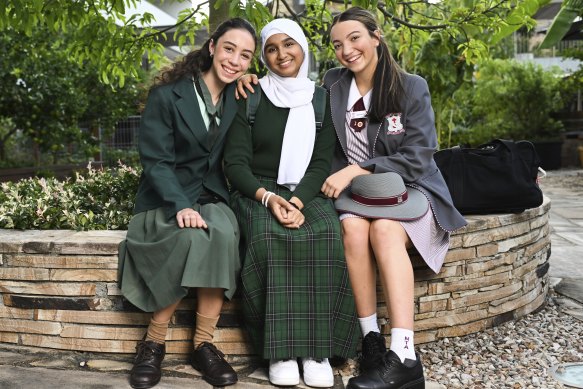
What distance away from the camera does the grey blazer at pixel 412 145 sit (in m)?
3.07

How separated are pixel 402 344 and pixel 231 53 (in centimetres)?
152

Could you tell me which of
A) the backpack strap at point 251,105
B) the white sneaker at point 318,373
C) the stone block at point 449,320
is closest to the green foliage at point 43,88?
the backpack strap at point 251,105

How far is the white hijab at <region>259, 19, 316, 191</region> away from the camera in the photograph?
308 cm

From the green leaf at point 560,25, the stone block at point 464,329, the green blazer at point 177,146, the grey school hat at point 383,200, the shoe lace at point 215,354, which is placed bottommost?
the stone block at point 464,329

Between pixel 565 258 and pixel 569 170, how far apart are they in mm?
9825

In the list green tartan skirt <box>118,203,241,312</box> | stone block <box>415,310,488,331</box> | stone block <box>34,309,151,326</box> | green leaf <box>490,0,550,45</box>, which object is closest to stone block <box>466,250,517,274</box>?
stone block <box>415,310,488,331</box>

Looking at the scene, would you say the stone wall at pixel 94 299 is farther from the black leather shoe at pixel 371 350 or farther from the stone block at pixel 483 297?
the black leather shoe at pixel 371 350

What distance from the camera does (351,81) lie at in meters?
3.31

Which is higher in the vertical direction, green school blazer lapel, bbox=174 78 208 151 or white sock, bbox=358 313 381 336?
green school blazer lapel, bbox=174 78 208 151

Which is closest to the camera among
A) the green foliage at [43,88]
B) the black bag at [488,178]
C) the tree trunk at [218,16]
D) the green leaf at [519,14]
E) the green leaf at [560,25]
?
the black bag at [488,178]

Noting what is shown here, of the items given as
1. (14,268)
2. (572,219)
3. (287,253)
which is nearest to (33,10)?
(14,268)

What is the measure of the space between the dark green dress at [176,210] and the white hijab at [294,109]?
233 millimetres

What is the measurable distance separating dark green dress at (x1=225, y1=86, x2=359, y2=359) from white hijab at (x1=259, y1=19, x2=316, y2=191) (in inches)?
5.7

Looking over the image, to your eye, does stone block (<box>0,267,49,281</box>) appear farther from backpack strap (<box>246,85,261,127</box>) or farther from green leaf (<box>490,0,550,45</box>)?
green leaf (<box>490,0,550,45</box>)
